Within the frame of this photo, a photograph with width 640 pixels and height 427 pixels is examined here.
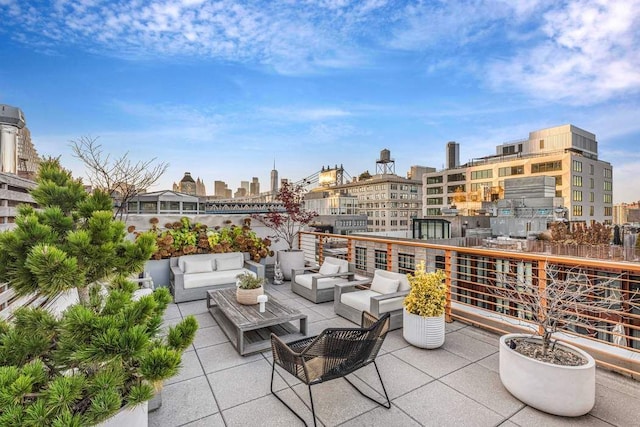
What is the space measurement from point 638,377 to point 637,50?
2752cm

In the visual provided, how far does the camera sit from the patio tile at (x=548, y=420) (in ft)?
7.45

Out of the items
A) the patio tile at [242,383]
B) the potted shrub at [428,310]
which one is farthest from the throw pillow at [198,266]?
the potted shrub at [428,310]

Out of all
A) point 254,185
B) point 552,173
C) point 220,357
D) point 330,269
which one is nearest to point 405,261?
point 330,269

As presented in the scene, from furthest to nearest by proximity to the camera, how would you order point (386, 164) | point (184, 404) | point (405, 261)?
point (386, 164), point (405, 261), point (184, 404)

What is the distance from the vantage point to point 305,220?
7746 millimetres

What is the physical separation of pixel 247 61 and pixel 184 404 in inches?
437

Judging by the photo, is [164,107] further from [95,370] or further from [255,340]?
[95,370]

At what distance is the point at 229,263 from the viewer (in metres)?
6.29

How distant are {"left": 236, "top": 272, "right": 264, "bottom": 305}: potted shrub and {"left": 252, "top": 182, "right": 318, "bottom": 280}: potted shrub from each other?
2.75 m

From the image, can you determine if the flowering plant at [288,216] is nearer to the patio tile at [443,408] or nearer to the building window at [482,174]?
the patio tile at [443,408]

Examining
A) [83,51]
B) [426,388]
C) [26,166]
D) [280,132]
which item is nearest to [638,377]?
[426,388]

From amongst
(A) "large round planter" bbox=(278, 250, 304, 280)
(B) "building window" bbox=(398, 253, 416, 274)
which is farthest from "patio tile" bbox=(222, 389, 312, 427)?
(B) "building window" bbox=(398, 253, 416, 274)

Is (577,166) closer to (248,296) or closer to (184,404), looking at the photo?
(248,296)

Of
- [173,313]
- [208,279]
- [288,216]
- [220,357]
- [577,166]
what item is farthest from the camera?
[577,166]
